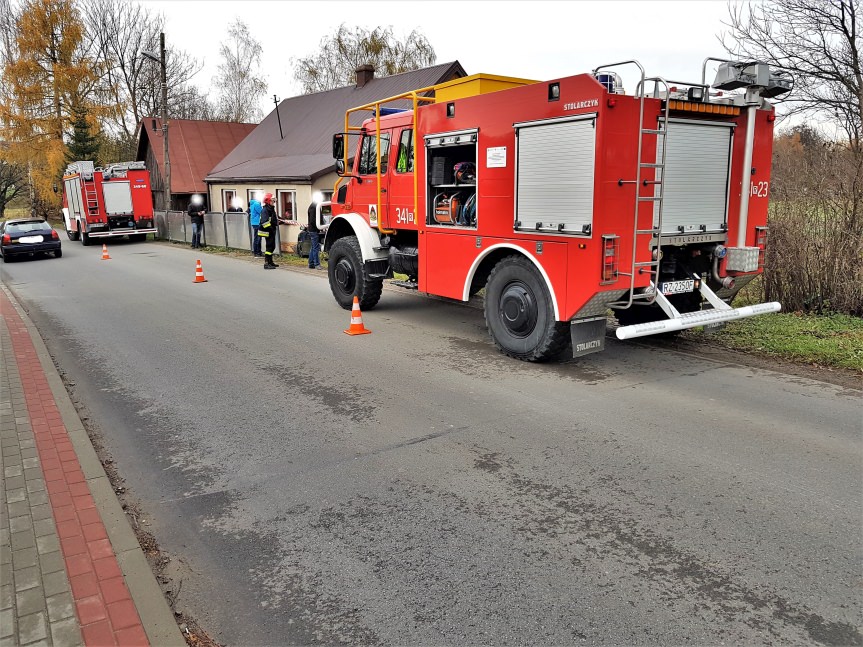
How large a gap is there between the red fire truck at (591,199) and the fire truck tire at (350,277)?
177 centimetres

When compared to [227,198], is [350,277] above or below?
below

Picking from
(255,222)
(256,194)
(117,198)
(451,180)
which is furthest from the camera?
(117,198)

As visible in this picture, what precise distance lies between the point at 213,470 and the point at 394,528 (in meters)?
1.70

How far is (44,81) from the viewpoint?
121 feet

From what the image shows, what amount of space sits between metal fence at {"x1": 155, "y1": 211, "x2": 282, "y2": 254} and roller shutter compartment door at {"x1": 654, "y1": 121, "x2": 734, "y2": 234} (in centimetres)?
1455

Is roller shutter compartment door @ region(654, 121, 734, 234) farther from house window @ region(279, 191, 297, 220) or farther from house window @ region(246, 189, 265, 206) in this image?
house window @ region(246, 189, 265, 206)

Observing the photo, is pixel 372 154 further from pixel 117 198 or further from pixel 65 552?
pixel 117 198

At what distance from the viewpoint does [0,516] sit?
157 inches

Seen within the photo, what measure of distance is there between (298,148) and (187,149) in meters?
12.1

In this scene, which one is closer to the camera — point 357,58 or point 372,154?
point 372,154

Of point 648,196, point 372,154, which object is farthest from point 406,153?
point 648,196

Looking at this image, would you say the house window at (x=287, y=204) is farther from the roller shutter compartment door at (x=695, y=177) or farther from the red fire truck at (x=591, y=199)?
the roller shutter compartment door at (x=695, y=177)

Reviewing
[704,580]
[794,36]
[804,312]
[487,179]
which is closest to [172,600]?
[704,580]

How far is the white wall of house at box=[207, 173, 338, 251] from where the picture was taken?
72.6 ft
